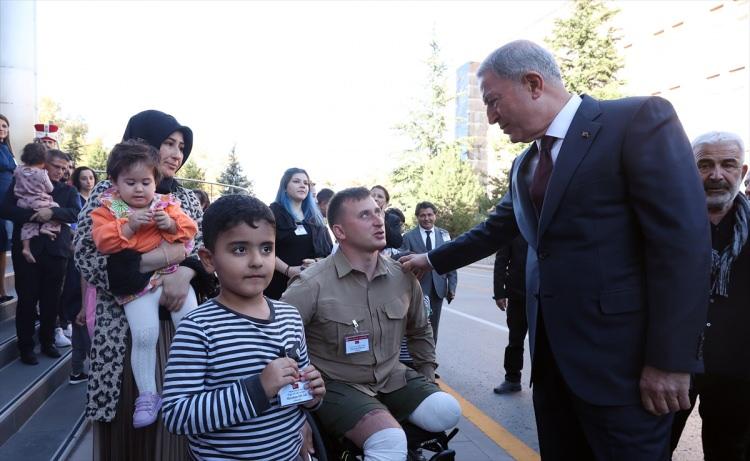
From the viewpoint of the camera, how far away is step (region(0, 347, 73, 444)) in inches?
148

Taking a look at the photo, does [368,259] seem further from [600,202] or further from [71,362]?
[71,362]

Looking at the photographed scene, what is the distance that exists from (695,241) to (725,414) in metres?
1.53

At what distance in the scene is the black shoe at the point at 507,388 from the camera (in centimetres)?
552

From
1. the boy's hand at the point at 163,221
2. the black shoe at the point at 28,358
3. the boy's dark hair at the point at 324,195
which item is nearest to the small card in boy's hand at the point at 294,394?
the boy's hand at the point at 163,221

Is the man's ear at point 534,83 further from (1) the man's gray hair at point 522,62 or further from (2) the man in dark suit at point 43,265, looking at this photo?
(2) the man in dark suit at point 43,265

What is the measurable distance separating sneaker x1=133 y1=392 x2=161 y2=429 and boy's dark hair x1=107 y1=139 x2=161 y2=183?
40.0 inches

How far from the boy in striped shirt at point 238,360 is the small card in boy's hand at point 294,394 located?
0.02 m

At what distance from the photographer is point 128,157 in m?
2.48

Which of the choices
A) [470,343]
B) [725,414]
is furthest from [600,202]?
[470,343]

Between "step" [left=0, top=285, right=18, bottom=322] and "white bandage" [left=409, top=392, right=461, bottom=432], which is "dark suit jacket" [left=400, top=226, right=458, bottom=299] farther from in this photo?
"step" [left=0, top=285, right=18, bottom=322]

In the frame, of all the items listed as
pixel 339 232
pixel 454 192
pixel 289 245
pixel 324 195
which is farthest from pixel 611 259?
pixel 454 192

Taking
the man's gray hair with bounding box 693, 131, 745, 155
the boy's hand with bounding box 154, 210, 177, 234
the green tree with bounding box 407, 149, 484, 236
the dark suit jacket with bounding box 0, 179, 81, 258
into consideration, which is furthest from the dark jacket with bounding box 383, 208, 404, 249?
the green tree with bounding box 407, 149, 484, 236

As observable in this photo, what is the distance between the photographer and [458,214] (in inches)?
1229

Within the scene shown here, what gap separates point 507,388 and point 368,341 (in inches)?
129
